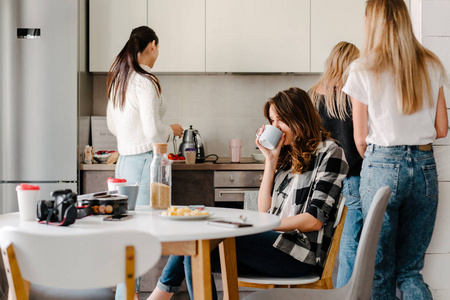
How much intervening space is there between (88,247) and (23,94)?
91.9 inches

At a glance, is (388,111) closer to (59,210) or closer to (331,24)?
(59,210)

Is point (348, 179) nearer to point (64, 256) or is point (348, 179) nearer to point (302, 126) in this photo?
point (302, 126)

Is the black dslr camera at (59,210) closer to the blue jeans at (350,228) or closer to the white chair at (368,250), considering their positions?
the white chair at (368,250)

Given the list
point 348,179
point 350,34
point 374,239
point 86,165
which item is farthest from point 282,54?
point 374,239

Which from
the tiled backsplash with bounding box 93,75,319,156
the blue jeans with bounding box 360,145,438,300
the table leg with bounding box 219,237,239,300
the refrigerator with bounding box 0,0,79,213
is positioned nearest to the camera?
the table leg with bounding box 219,237,239,300

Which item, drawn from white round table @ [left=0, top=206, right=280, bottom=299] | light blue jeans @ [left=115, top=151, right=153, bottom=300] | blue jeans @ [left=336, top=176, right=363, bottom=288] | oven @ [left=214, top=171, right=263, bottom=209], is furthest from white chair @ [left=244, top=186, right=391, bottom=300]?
oven @ [left=214, top=171, right=263, bottom=209]

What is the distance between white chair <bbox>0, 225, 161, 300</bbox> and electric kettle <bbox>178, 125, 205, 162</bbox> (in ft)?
7.68

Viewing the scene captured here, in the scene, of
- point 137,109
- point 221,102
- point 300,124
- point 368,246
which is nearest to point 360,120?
point 300,124

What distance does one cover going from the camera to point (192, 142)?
11.4ft

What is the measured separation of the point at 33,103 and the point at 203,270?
2.20 metres

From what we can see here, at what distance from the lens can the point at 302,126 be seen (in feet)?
6.53

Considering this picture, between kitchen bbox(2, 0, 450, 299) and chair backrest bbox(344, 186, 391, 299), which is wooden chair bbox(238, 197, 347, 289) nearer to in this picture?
chair backrest bbox(344, 186, 391, 299)

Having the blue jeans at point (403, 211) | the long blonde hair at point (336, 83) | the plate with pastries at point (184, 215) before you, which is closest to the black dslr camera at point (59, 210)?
the plate with pastries at point (184, 215)

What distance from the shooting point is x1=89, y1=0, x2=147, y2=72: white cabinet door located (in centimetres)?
345
